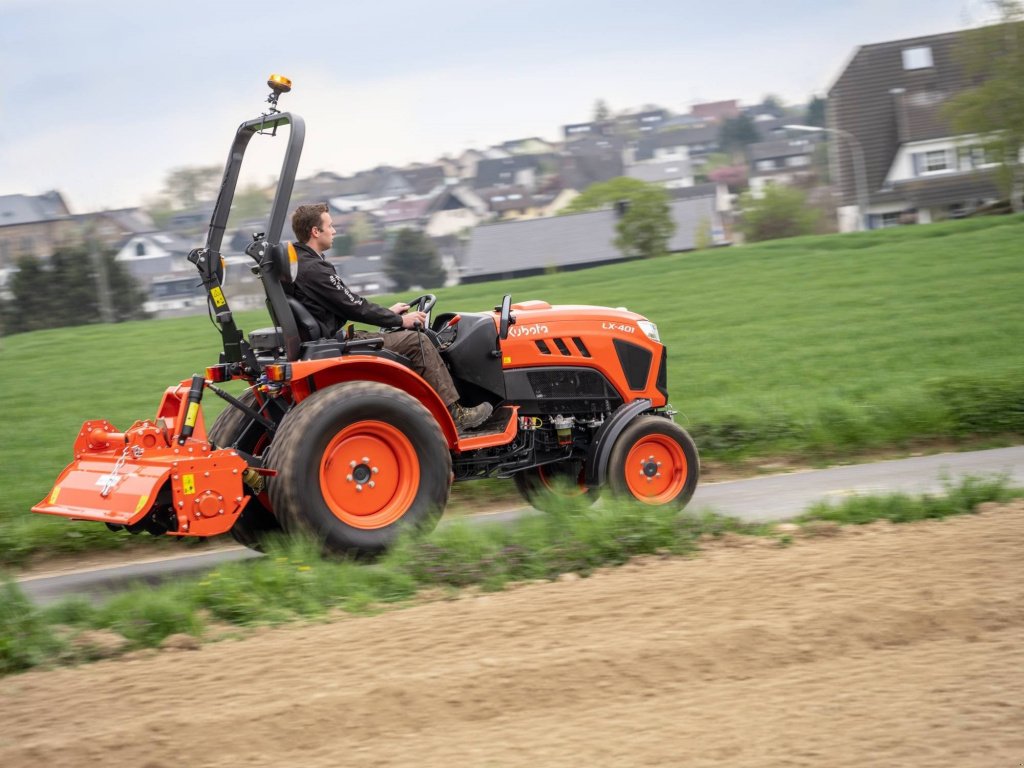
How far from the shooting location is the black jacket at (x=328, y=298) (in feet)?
24.5

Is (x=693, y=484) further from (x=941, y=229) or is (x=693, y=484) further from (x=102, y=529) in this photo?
(x=941, y=229)

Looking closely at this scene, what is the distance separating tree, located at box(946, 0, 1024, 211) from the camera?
35.6 meters

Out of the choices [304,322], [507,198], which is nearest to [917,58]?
[304,322]

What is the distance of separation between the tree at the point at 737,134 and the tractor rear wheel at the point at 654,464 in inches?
5018

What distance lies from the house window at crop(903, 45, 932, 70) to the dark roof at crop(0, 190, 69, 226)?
114 feet

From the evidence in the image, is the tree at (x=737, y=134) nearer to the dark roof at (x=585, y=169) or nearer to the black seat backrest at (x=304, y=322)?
the dark roof at (x=585, y=169)

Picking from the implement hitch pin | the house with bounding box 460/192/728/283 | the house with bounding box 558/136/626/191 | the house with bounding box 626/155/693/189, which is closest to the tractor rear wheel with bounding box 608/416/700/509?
the implement hitch pin

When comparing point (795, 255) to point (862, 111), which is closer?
point (795, 255)

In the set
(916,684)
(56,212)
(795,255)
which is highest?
(56,212)

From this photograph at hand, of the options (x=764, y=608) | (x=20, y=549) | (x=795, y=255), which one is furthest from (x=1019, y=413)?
(x=795, y=255)

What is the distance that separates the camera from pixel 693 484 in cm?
848

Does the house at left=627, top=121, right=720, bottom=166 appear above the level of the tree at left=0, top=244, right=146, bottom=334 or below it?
above

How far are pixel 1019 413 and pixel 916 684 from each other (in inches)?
286

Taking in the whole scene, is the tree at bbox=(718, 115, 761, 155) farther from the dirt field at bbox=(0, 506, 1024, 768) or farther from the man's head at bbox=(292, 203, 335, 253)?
the dirt field at bbox=(0, 506, 1024, 768)
